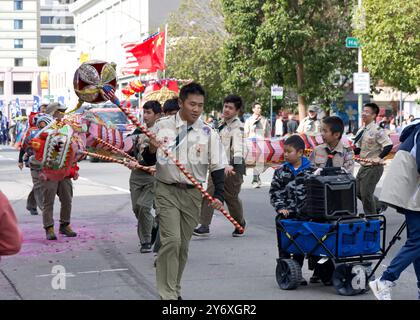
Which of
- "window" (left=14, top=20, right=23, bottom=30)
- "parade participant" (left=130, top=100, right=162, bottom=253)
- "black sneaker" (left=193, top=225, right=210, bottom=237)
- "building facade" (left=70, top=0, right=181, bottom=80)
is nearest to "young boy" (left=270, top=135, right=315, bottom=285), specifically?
"parade participant" (left=130, top=100, right=162, bottom=253)

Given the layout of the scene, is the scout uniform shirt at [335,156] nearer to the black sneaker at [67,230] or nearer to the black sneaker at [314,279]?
the black sneaker at [314,279]

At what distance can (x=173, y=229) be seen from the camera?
8008 millimetres

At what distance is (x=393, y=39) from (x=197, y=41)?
23659mm

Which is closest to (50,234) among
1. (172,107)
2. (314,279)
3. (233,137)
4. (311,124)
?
(233,137)

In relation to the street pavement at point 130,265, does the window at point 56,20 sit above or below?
above

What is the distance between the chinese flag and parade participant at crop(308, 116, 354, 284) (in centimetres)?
2594

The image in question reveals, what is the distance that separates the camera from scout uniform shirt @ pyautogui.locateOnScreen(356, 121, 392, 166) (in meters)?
13.0

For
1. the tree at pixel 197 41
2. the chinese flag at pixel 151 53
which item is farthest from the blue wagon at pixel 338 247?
the tree at pixel 197 41

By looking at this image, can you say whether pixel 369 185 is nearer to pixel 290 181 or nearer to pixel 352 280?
pixel 290 181

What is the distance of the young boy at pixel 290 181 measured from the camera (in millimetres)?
8969

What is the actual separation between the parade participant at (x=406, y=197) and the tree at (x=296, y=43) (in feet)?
102

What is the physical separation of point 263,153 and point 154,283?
37.6 ft

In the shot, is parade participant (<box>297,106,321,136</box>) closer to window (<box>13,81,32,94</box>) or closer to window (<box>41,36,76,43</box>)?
window (<box>13,81,32,94</box>)

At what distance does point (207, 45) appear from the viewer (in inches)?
2104
